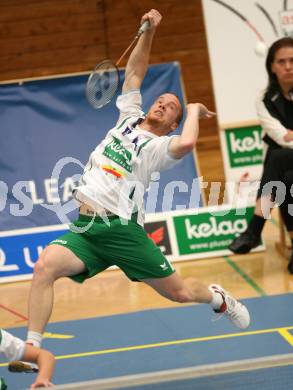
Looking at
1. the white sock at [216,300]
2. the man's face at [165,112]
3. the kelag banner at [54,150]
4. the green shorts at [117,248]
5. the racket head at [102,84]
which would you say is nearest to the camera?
the green shorts at [117,248]

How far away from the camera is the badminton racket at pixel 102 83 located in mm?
5730

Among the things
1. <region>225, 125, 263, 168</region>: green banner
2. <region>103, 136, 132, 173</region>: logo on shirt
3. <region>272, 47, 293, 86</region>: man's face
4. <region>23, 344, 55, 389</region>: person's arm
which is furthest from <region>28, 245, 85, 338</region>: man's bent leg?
<region>225, 125, 263, 168</region>: green banner

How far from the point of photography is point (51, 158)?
27.3 ft

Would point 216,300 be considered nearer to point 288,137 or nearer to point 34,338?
point 34,338

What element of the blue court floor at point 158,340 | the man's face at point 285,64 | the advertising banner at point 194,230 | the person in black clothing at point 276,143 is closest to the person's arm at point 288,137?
the person in black clothing at point 276,143

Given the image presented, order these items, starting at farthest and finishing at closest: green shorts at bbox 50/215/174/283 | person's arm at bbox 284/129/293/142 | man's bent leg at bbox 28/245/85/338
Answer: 1. person's arm at bbox 284/129/293/142
2. green shorts at bbox 50/215/174/283
3. man's bent leg at bbox 28/245/85/338

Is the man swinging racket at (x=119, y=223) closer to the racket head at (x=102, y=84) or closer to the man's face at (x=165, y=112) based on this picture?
the man's face at (x=165, y=112)

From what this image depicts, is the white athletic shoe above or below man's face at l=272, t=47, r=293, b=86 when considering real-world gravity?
below

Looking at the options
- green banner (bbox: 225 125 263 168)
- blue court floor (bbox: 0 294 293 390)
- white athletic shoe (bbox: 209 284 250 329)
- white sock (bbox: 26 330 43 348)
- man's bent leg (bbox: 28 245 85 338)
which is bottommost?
blue court floor (bbox: 0 294 293 390)

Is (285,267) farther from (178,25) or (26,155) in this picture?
(178,25)

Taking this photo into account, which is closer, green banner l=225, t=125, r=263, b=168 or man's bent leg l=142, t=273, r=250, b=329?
man's bent leg l=142, t=273, r=250, b=329

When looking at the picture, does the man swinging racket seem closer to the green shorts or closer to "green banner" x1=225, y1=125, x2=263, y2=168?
the green shorts

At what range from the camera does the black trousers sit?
6996 mm

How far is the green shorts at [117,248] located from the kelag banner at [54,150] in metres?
3.05
